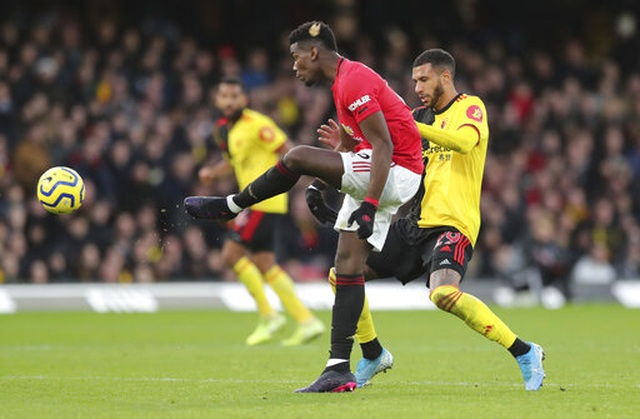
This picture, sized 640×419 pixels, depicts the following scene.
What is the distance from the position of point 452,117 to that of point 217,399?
8.26 ft

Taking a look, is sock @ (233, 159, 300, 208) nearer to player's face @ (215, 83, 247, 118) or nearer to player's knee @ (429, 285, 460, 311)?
player's knee @ (429, 285, 460, 311)

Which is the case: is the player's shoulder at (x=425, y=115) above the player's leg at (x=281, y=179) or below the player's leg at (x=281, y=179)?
above

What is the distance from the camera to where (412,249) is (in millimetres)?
8586

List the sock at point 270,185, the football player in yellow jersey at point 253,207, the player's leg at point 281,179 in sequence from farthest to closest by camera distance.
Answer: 1. the football player in yellow jersey at point 253,207
2. the sock at point 270,185
3. the player's leg at point 281,179

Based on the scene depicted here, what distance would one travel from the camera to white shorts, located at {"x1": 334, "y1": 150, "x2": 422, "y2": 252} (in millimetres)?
7684

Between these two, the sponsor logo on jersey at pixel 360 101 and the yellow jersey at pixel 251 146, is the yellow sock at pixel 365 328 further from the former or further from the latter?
the yellow jersey at pixel 251 146

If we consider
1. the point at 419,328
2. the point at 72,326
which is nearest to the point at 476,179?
the point at 419,328

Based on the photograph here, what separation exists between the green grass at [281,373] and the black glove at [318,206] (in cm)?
113

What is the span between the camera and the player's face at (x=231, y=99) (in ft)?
42.6

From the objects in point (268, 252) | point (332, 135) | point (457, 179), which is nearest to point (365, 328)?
point (457, 179)

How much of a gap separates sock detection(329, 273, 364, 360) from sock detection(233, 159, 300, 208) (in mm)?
703

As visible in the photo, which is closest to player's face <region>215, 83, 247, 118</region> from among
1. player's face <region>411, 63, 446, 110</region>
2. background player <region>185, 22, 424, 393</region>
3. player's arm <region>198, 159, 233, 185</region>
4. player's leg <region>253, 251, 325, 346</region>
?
player's arm <region>198, 159, 233, 185</region>

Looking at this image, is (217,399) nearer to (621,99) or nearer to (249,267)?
(249,267)

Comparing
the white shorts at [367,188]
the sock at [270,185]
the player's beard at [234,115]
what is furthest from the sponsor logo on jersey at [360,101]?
the player's beard at [234,115]
